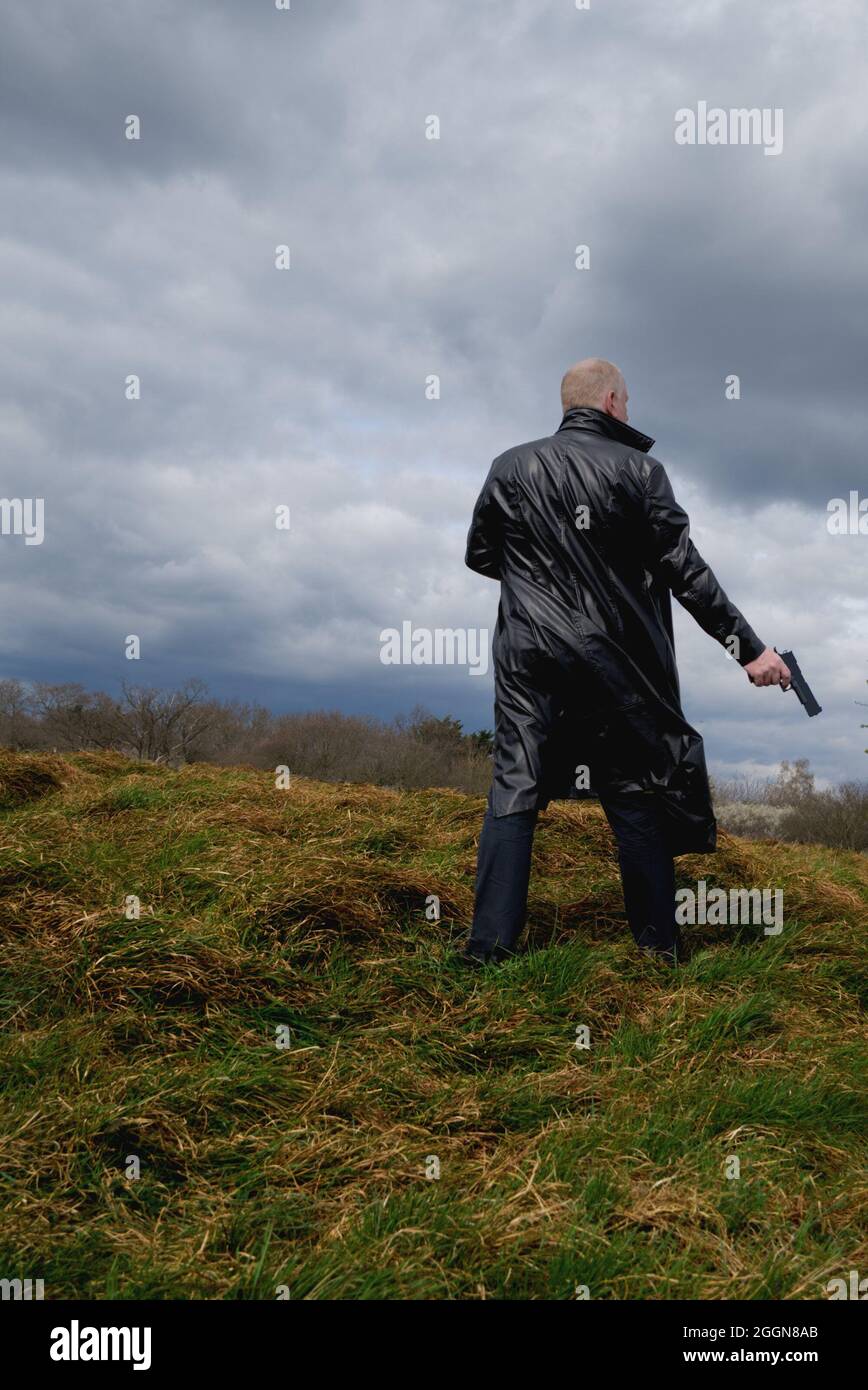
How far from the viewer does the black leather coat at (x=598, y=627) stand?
3859 millimetres

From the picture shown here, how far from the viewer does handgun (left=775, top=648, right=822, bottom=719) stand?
13.5 feet

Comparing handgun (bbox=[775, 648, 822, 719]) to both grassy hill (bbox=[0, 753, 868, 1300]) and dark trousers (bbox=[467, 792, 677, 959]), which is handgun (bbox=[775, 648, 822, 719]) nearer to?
dark trousers (bbox=[467, 792, 677, 959])

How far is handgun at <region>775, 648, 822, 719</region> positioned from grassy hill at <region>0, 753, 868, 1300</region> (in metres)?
1.13

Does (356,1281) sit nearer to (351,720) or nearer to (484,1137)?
(484,1137)

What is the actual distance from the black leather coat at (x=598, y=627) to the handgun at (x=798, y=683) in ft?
0.80

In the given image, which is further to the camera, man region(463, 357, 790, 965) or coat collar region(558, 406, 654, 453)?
coat collar region(558, 406, 654, 453)

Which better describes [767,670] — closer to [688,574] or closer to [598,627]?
[688,574]

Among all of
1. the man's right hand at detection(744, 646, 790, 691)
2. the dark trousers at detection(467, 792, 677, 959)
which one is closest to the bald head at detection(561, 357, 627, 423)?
the man's right hand at detection(744, 646, 790, 691)

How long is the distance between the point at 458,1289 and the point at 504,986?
152 cm

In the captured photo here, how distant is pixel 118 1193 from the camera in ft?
7.93

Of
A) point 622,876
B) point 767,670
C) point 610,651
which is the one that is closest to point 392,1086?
point 622,876

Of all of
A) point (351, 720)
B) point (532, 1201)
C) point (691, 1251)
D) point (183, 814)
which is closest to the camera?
point (691, 1251)
